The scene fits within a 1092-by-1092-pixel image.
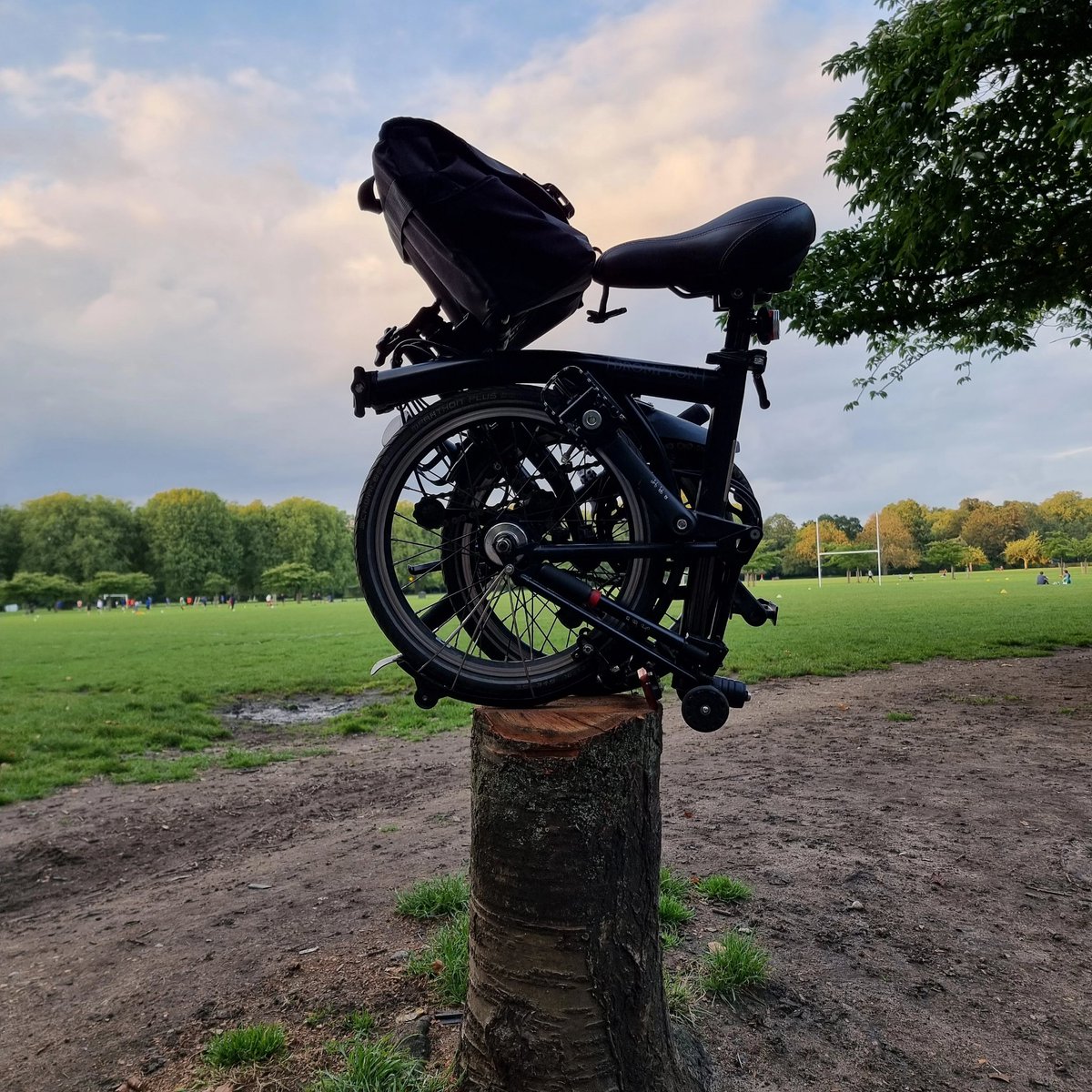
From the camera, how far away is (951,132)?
29.5 feet

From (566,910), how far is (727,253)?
2.38m

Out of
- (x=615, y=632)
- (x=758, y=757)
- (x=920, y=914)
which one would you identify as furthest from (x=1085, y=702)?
(x=615, y=632)

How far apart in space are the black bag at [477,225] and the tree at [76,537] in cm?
9618

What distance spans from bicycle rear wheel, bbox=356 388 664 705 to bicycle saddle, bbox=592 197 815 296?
629mm

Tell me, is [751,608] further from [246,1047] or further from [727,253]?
[246,1047]

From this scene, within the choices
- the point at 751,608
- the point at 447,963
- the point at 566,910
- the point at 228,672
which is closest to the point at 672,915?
the point at 447,963

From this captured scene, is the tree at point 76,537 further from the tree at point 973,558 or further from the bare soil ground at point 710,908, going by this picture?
the tree at point 973,558

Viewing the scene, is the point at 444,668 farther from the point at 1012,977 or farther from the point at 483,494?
the point at 1012,977

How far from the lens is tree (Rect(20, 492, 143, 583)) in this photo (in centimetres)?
8469

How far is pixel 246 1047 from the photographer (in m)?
2.85

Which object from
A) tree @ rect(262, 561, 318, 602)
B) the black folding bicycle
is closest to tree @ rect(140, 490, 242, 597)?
tree @ rect(262, 561, 318, 602)

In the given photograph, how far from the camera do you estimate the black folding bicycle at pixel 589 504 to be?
2777mm

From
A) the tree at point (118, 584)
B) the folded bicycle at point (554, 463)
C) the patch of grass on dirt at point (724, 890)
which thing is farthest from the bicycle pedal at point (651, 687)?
the tree at point (118, 584)

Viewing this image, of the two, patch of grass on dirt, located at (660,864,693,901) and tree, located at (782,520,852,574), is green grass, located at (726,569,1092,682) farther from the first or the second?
tree, located at (782,520,852,574)
